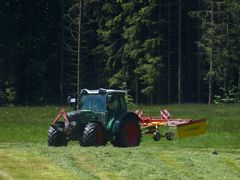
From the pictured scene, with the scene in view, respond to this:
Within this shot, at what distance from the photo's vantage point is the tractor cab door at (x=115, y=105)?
19891 millimetres

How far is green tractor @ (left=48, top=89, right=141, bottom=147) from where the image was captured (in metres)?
18.9

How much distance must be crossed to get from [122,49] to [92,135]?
115ft

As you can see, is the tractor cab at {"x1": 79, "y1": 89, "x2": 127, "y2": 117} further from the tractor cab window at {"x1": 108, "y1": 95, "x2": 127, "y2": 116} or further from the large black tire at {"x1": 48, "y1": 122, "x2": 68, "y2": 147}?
the large black tire at {"x1": 48, "y1": 122, "x2": 68, "y2": 147}

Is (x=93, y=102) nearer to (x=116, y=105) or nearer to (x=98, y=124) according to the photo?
(x=116, y=105)

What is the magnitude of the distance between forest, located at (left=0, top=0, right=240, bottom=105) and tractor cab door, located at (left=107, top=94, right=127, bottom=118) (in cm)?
3065

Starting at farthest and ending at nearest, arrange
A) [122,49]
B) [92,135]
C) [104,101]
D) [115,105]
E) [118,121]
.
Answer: [122,49]
[115,105]
[104,101]
[118,121]
[92,135]

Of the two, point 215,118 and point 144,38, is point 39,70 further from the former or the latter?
point 215,118

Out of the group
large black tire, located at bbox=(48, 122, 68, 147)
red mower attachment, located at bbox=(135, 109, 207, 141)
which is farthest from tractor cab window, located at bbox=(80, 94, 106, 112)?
red mower attachment, located at bbox=(135, 109, 207, 141)

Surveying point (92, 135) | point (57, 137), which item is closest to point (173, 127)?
point (92, 135)

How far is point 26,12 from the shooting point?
56.2 metres

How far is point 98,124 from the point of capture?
18891 millimetres

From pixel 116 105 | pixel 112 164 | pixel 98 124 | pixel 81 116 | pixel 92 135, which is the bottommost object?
pixel 112 164

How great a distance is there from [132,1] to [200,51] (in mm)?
6537

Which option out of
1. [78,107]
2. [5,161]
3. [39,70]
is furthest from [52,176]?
[39,70]
